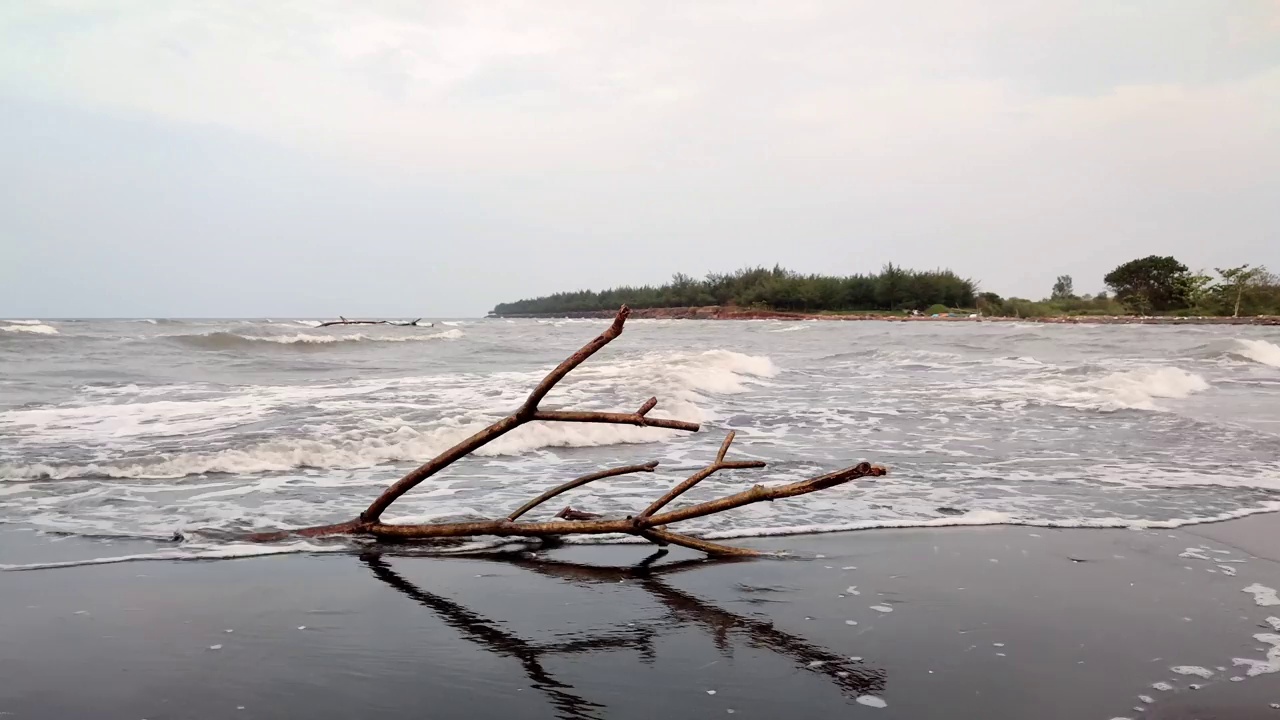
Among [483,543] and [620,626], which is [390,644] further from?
[483,543]

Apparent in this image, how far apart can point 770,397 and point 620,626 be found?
7704 millimetres

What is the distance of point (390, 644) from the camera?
2.40 metres

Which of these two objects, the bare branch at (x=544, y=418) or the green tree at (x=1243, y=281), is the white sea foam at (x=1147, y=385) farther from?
the green tree at (x=1243, y=281)

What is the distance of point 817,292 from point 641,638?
63.2m

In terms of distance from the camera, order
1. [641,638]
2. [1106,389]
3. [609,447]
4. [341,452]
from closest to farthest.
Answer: [641,638] → [341,452] → [609,447] → [1106,389]

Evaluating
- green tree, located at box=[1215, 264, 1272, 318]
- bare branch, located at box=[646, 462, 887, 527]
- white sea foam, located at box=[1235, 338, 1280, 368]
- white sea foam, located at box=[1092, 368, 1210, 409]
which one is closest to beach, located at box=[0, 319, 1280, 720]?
bare branch, located at box=[646, 462, 887, 527]

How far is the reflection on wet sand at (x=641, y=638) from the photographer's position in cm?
212

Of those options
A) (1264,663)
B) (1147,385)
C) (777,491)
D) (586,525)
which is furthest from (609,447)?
(1147,385)

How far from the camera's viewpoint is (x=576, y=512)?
11.6 feet

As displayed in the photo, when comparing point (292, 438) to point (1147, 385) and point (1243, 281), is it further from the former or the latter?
point (1243, 281)

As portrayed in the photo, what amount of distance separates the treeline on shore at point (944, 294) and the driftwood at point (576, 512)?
162 ft

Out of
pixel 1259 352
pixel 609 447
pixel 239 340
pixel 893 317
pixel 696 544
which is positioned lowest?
pixel 609 447

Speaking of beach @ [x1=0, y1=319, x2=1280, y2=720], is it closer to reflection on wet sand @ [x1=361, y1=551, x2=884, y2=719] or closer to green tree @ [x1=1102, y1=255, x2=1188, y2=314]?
reflection on wet sand @ [x1=361, y1=551, x2=884, y2=719]

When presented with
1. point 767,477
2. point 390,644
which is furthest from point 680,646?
point 767,477
